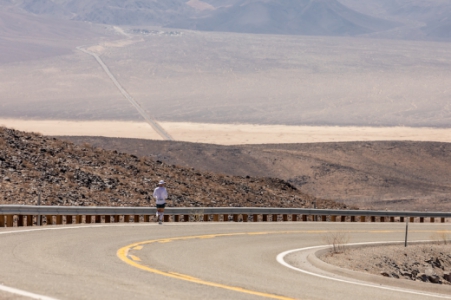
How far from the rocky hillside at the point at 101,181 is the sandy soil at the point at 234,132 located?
176ft

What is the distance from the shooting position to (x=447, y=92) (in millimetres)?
139875

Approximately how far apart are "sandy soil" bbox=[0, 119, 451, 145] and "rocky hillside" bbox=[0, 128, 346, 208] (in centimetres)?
5357

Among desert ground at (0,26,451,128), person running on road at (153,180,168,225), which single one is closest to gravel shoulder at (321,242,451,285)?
person running on road at (153,180,168,225)

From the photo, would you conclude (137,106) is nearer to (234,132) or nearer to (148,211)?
(234,132)

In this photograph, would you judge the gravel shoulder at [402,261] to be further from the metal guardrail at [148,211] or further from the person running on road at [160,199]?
the metal guardrail at [148,211]

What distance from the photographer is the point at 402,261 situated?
725 inches

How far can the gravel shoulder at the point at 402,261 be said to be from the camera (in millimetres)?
16141

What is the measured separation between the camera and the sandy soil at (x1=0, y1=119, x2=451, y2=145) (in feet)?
307

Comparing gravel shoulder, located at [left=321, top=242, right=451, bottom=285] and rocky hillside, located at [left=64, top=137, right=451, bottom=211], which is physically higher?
rocky hillside, located at [left=64, top=137, right=451, bottom=211]

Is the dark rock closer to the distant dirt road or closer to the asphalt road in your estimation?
the asphalt road

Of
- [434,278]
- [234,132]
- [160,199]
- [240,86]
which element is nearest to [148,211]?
[160,199]

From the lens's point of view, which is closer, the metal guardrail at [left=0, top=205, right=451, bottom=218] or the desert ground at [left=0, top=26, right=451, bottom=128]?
the metal guardrail at [left=0, top=205, right=451, bottom=218]

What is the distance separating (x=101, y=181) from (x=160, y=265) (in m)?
17.5

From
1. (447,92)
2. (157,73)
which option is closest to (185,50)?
(157,73)
